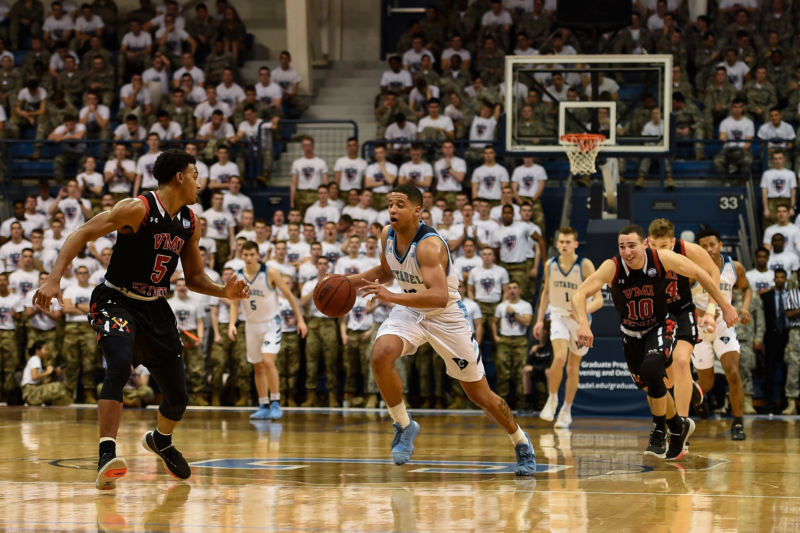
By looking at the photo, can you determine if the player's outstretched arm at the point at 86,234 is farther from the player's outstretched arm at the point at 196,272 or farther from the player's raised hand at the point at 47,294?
the player's outstretched arm at the point at 196,272

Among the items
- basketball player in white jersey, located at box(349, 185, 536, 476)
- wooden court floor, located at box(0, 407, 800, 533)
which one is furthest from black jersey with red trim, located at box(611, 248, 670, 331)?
basketball player in white jersey, located at box(349, 185, 536, 476)

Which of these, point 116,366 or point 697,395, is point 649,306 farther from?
point 116,366

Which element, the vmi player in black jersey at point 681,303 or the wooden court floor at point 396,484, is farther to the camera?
the vmi player in black jersey at point 681,303

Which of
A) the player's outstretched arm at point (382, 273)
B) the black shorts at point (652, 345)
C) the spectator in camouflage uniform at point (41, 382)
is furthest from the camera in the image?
the spectator in camouflage uniform at point (41, 382)

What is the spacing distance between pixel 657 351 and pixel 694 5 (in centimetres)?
1269

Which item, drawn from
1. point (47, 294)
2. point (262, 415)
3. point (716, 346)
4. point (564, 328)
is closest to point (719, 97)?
point (564, 328)

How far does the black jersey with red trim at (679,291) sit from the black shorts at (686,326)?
3 centimetres

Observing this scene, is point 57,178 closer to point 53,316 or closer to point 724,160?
point 53,316

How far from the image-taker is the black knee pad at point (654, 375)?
7625mm

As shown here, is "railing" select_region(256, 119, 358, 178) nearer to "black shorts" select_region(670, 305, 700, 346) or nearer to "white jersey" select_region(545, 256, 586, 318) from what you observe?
"white jersey" select_region(545, 256, 586, 318)

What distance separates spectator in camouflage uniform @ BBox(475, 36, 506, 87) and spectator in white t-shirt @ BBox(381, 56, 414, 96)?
4.27ft

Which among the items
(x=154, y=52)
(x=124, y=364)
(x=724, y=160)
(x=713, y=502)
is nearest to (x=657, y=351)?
(x=713, y=502)

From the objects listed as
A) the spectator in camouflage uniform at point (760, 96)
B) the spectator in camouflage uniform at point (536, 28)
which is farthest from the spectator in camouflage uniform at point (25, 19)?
the spectator in camouflage uniform at point (760, 96)

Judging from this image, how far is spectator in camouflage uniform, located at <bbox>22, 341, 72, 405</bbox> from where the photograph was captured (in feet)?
45.6
